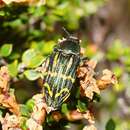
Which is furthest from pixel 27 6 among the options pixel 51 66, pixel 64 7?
pixel 51 66

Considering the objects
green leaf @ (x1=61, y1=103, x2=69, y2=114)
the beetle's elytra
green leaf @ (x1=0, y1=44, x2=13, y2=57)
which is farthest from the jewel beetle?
green leaf @ (x1=0, y1=44, x2=13, y2=57)

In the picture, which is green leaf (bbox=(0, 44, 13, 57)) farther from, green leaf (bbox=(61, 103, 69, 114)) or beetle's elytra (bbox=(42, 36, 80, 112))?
green leaf (bbox=(61, 103, 69, 114))

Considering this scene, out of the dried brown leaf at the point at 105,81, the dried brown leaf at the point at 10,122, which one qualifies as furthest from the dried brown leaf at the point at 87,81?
the dried brown leaf at the point at 10,122

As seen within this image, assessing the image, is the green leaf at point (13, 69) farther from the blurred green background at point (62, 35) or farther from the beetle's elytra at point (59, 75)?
the beetle's elytra at point (59, 75)

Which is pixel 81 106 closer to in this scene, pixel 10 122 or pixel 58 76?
pixel 58 76

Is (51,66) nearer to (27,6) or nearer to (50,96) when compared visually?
(50,96)

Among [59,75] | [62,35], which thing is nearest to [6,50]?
[59,75]
